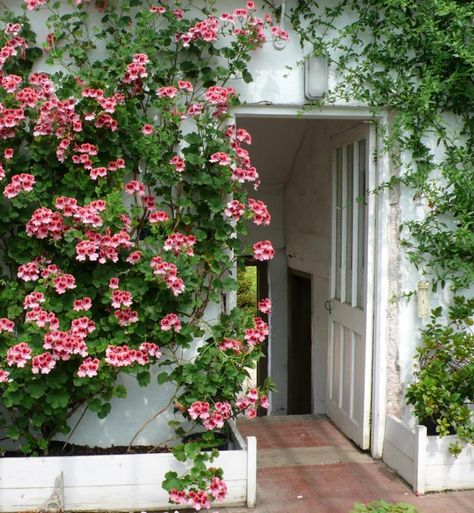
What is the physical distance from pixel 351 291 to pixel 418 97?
149 centimetres

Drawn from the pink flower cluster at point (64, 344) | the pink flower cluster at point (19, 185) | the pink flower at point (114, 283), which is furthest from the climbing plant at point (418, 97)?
the pink flower cluster at point (64, 344)

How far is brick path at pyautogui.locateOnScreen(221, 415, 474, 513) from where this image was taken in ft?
13.0

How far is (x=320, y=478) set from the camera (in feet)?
14.3

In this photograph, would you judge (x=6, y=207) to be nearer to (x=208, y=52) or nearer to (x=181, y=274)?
(x=181, y=274)

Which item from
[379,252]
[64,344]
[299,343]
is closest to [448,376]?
[379,252]

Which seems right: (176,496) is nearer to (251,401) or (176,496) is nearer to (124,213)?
(251,401)

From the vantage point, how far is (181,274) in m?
3.92

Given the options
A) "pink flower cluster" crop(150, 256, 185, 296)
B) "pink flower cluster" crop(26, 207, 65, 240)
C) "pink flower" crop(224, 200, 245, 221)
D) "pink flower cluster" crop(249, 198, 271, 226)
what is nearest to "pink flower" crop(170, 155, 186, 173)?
"pink flower" crop(224, 200, 245, 221)

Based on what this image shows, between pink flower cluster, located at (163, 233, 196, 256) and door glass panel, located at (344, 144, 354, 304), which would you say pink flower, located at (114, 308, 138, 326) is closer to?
pink flower cluster, located at (163, 233, 196, 256)

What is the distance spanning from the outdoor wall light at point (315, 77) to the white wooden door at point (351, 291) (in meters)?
0.49

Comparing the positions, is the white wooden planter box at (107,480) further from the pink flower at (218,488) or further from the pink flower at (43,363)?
the pink flower at (43,363)

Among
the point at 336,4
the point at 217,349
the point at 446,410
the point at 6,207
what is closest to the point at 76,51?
the point at 6,207

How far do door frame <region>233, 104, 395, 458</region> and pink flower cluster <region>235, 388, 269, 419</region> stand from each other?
1013 mm

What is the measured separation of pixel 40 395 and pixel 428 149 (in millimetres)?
2760
